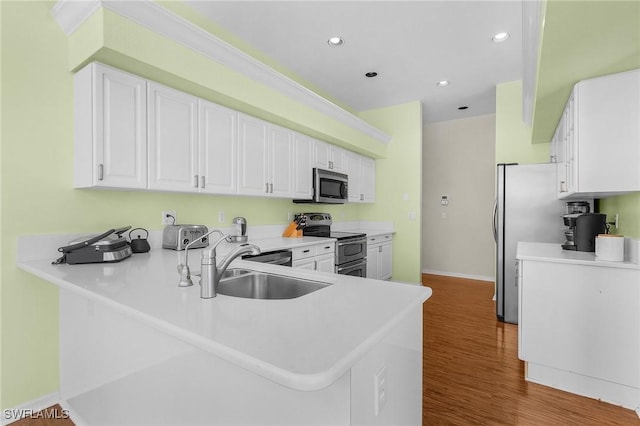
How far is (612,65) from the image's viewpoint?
79.9 inches

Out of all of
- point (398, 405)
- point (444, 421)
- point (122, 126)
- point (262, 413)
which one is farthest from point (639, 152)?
point (122, 126)

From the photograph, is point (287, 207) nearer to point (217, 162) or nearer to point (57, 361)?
point (217, 162)

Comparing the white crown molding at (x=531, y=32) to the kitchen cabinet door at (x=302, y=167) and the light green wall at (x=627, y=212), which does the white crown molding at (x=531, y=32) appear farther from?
the kitchen cabinet door at (x=302, y=167)

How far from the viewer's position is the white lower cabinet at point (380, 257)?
445cm

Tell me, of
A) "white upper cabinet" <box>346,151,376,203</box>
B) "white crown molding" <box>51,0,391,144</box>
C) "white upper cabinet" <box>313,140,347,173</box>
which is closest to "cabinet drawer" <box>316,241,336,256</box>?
"white upper cabinet" <box>313,140,347,173</box>

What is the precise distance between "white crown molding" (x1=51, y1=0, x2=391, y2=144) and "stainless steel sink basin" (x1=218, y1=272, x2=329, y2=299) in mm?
1741

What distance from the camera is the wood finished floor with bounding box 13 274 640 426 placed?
1.85 meters

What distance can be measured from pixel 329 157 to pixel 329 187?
17.4 inches

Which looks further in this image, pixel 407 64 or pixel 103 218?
pixel 407 64

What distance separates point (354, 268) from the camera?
4.01 m

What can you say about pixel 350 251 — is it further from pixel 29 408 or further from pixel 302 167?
pixel 29 408

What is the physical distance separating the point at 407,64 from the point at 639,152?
2.32 meters

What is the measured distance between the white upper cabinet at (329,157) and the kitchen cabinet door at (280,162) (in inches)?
19.7

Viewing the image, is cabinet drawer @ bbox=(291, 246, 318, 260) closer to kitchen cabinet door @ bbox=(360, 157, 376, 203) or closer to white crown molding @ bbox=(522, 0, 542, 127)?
kitchen cabinet door @ bbox=(360, 157, 376, 203)
